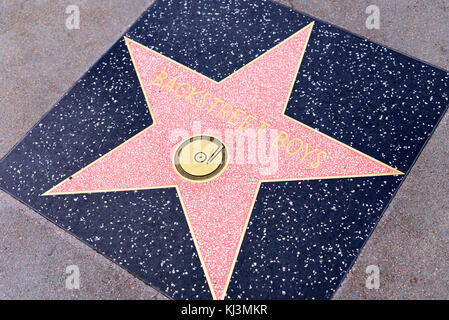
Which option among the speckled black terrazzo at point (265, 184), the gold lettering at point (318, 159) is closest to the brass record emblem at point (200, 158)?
the speckled black terrazzo at point (265, 184)

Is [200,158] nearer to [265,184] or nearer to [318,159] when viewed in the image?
[265,184]

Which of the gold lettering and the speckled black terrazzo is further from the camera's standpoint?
the gold lettering

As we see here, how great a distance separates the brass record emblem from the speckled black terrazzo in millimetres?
176

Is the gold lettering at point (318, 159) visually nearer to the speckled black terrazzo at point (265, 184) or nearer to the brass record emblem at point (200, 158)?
the speckled black terrazzo at point (265, 184)

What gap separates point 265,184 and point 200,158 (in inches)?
17.0

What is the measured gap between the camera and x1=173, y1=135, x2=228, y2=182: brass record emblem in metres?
2.50

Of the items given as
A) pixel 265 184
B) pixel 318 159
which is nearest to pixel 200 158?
pixel 265 184

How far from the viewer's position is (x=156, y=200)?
8.06 ft

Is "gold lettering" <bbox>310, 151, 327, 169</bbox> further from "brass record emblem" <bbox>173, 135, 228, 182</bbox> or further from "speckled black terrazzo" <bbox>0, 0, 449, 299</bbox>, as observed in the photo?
"brass record emblem" <bbox>173, 135, 228, 182</bbox>

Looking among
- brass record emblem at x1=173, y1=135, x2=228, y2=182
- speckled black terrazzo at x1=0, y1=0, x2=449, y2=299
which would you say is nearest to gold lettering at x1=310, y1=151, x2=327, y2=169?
speckled black terrazzo at x1=0, y1=0, x2=449, y2=299

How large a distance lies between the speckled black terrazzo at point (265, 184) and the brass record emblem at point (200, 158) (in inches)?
6.9
